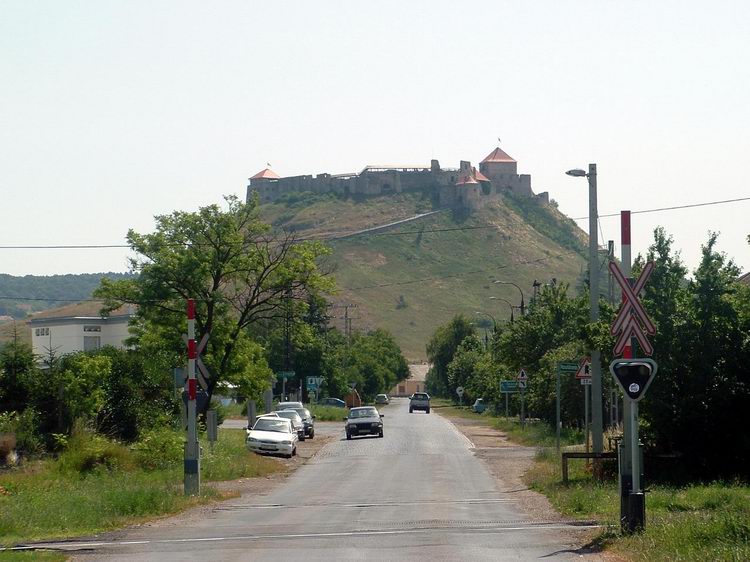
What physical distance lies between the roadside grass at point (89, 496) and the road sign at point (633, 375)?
8.47m

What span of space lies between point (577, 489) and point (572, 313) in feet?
106

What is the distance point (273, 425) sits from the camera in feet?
137

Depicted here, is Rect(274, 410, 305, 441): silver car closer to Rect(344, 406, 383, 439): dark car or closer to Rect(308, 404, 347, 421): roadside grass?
Rect(344, 406, 383, 439): dark car

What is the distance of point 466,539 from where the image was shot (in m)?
15.5

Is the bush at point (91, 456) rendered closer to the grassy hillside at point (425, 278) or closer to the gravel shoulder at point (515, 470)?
the gravel shoulder at point (515, 470)

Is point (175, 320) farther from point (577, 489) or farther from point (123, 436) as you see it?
point (577, 489)

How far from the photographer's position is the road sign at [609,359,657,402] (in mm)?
14844

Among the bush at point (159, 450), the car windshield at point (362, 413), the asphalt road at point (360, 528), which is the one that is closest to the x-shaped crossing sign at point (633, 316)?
the asphalt road at point (360, 528)

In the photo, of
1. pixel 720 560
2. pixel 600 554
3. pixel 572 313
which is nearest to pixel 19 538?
pixel 600 554

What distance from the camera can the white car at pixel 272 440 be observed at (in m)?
39.6

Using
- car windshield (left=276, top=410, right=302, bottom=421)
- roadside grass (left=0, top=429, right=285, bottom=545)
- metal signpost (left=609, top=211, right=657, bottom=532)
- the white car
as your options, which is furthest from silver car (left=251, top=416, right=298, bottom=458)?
metal signpost (left=609, top=211, right=657, bottom=532)

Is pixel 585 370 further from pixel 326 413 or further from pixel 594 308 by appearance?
pixel 326 413

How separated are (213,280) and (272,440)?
20.5ft

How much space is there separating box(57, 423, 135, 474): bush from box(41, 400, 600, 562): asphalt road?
3939 millimetres
